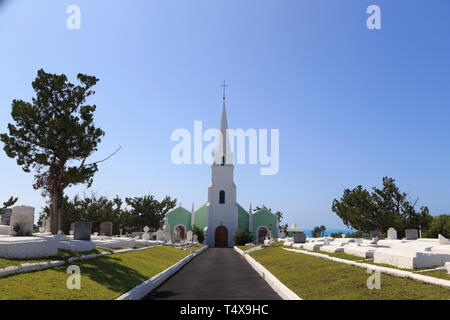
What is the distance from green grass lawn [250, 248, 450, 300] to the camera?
8258 mm

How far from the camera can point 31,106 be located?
17.7m

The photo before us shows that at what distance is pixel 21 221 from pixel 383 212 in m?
34.8

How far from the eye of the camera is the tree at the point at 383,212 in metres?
36.4

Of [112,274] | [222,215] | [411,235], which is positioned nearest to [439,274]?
[112,274]

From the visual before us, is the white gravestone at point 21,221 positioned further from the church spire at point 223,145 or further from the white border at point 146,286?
the church spire at point 223,145

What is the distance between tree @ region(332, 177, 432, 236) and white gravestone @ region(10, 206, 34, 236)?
33.1 metres

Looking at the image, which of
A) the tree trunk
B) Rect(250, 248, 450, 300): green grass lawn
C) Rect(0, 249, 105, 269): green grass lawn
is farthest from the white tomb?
Rect(250, 248, 450, 300): green grass lawn

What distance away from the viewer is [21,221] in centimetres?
1436

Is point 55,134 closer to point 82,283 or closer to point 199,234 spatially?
point 82,283

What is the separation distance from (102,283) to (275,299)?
497 centimetres

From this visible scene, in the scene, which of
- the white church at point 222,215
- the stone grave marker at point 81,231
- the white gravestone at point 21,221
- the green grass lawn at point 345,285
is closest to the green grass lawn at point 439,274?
the green grass lawn at point 345,285

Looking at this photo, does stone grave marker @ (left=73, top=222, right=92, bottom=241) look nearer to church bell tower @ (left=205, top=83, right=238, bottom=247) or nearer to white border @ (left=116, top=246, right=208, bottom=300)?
white border @ (left=116, top=246, right=208, bottom=300)
